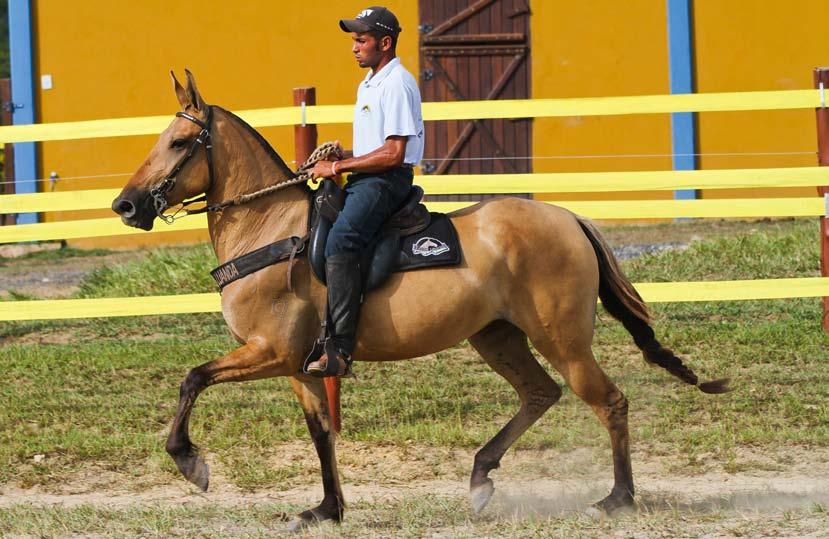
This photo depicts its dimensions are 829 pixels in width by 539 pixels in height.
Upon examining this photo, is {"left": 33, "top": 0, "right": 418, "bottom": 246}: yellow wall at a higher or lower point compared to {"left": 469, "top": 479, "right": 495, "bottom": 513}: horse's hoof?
higher

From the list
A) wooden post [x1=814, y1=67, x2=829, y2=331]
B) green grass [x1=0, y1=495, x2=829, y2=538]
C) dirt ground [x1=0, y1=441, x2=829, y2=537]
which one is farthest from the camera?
wooden post [x1=814, y1=67, x2=829, y2=331]

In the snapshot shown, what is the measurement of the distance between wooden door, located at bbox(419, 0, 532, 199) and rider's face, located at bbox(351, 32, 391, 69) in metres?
9.60

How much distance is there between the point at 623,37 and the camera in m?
16.0

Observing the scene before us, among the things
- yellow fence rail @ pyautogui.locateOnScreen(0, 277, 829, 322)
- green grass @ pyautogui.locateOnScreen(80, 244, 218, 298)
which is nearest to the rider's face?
yellow fence rail @ pyautogui.locateOnScreen(0, 277, 829, 322)

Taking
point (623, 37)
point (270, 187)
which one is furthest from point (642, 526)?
point (623, 37)

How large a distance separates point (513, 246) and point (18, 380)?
4.71 m

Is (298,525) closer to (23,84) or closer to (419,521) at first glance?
(419,521)

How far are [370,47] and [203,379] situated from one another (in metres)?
1.79

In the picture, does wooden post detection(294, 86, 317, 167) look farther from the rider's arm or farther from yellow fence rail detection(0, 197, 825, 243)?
the rider's arm

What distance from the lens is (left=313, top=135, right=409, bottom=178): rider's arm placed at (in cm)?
626

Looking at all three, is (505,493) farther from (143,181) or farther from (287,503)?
(143,181)

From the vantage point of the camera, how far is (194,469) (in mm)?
6223

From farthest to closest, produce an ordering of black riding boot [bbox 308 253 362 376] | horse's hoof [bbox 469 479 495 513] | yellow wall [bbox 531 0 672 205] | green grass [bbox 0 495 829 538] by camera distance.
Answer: yellow wall [bbox 531 0 672 205] → horse's hoof [bbox 469 479 495 513] → black riding boot [bbox 308 253 362 376] → green grass [bbox 0 495 829 538]

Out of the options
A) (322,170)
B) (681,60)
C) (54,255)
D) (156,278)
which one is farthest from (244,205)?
(681,60)
